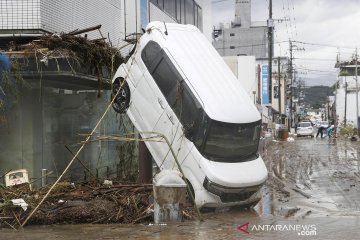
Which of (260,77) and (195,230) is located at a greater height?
(260,77)

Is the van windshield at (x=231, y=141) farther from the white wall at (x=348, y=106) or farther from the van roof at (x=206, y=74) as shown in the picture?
the white wall at (x=348, y=106)

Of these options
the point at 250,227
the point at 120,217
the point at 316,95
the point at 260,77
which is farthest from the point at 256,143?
the point at 316,95

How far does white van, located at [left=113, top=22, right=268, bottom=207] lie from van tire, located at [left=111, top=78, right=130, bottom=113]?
23 millimetres

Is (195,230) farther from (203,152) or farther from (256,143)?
(256,143)

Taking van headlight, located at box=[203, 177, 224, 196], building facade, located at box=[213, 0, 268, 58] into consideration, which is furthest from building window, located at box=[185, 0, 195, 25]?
building facade, located at box=[213, 0, 268, 58]

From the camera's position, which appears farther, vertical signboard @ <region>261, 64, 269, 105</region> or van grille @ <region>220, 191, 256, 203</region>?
vertical signboard @ <region>261, 64, 269, 105</region>

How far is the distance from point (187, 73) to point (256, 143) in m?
2.13

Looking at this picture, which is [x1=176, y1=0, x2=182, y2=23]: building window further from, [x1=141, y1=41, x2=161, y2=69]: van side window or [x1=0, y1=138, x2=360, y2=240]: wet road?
[x1=141, y1=41, x2=161, y2=69]: van side window

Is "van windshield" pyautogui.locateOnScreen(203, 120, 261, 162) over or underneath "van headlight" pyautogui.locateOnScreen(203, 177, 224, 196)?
over

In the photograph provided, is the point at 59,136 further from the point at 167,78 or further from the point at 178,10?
the point at 178,10

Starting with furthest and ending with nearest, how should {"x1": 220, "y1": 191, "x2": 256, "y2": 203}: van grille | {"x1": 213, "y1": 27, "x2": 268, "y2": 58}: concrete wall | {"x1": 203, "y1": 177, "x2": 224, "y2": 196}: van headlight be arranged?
{"x1": 213, "y1": 27, "x2": 268, "y2": 58}: concrete wall → {"x1": 220, "y1": 191, "x2": 256, "y2": 203}: van grille → {"x1": 203, "y1": 177, "x2": 224, "y2": 196}: van headlight

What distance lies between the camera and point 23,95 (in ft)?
37.6

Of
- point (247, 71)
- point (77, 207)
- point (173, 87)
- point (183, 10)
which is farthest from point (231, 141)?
point (247, 71)

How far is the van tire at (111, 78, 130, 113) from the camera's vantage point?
11.2m
